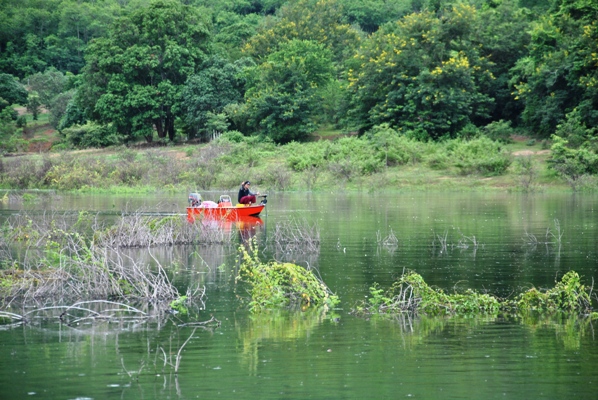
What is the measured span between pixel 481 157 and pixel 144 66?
92.2ft

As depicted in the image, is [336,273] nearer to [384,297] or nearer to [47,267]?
[384,297]

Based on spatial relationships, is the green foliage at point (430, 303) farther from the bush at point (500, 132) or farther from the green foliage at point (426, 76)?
the green foliage at point (426, 76)

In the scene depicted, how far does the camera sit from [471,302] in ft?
51.5

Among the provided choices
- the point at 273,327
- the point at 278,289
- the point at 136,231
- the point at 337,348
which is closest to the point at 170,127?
the point at 136,231

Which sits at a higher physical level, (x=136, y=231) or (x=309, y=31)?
(x=309, y=31)

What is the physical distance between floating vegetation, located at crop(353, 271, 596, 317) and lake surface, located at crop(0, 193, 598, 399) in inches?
19.3

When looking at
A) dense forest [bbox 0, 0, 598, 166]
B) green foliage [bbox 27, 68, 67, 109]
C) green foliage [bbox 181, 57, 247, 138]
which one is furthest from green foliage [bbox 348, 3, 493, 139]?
green foliage [bbox 27, 68, 67, 109]

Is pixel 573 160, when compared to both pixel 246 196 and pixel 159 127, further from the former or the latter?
pixel 159 127

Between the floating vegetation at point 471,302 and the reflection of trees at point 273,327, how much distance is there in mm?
869

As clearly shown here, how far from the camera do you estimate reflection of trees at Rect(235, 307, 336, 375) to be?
42.7 ft

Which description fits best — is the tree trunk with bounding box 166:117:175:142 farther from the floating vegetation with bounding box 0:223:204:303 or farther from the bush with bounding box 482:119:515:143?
the floating vegetation with bounding box 0:223:204:303

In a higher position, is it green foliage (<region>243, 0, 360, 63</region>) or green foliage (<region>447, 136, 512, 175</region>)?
green foliage (<region>243, 0, 360, 63</region>)

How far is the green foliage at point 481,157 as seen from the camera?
53.6 meters

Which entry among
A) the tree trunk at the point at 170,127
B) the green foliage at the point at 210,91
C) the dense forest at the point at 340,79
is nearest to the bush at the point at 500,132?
the dense forest at the point at 340,79
